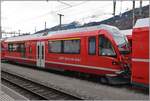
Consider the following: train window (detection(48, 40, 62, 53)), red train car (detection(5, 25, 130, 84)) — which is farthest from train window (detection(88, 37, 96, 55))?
train window (detection(48, 40, 62, 53))

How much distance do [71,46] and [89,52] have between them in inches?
80.8

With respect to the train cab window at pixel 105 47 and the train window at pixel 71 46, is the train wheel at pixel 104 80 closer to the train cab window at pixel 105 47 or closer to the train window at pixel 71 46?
the train cab window at pixel 105 47

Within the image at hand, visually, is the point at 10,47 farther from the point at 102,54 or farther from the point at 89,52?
the point at 102,54

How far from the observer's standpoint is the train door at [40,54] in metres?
21.9

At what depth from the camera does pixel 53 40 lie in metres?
20.2

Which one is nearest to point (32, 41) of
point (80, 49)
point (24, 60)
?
point (24, 60)

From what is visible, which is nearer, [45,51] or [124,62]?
[124,62]

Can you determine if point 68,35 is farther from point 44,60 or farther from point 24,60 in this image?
point 24,60

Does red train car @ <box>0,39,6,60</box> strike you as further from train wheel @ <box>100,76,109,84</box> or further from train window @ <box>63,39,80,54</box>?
train wheel @ <box>100,76,109,84</box>

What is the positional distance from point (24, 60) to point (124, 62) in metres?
13.3

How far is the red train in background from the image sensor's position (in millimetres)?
14164

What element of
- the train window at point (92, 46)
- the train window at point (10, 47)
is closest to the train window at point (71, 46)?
the train window at point (92, 46)

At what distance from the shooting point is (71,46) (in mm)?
17766

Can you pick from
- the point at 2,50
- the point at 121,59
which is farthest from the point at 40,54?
the point at 2,50
